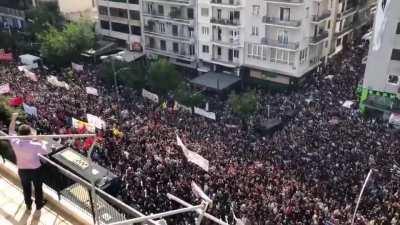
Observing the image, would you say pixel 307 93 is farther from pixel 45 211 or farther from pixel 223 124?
pixel 45 211

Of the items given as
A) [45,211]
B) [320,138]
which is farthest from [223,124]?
[45,211]

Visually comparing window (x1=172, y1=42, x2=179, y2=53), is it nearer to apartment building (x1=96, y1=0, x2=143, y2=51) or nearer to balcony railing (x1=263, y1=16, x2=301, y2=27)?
apartment building (x1=96, y1=0, x2=143, y2=51)

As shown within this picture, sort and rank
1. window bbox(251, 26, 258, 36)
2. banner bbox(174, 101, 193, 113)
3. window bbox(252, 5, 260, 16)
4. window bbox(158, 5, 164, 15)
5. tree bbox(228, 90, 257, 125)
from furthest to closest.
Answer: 1. window bbox(158, 5, 164, 15)
2. window bbox(251, 26, 258, 36)
3. window bbox(252, 5, 260, 16)
4. banner bbox(174, 101, 193, 113)
5. tree bbox(228, 90, 257, 125)

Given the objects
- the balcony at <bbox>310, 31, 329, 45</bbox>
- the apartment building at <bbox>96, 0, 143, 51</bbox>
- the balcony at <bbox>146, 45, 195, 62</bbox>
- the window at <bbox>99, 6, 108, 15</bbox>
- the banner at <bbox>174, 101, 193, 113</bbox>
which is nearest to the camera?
the banner at <bbox>174, 101, 193, 113</bbox>

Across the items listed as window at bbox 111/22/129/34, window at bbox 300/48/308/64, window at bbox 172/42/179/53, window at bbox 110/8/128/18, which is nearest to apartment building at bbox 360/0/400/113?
window at bbox 300/48/308/64

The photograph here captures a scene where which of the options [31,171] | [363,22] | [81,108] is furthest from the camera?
[363,22]

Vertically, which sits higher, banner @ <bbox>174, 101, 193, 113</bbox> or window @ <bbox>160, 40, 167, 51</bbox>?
window @ <bbox>160, 40, 167, 51</bbox>

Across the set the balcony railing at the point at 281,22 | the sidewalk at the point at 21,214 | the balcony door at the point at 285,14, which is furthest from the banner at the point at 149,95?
the sidewalk at the point at 21,214
